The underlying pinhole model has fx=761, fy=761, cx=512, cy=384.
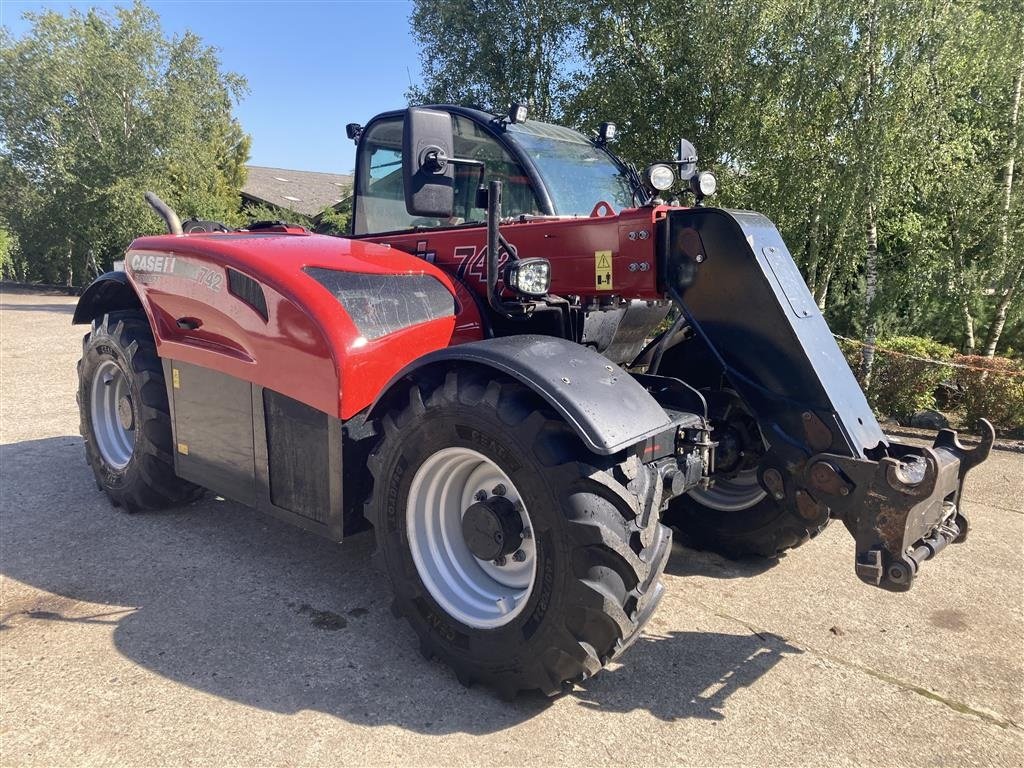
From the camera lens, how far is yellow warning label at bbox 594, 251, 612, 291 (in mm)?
3414

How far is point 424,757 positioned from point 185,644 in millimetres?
1280

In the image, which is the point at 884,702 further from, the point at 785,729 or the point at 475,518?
the point at 475,518

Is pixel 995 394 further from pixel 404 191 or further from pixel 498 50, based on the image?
pixel 498 50

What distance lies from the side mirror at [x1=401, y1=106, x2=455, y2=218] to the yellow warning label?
745 mm

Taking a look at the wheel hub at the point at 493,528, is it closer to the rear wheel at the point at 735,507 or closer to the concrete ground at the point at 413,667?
the concrete ground at the point at 413,667

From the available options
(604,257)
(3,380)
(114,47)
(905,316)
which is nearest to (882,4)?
(905,316)

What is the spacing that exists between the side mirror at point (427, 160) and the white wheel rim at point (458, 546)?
1228 mm

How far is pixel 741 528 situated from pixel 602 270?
1.68 m

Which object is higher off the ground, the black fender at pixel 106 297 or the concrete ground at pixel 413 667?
the black fender at pixel 106 297

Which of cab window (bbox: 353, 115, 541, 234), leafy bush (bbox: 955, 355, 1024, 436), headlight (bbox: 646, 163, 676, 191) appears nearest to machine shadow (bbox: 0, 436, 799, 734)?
cab window (bbox: 353, 115, 541, 234)

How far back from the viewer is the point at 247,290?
11.6 feet

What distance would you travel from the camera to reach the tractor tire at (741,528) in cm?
399

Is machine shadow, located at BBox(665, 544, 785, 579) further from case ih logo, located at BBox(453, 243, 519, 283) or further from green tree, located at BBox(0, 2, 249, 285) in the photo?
green tree, located at BBox(0, 2, 249, 285)

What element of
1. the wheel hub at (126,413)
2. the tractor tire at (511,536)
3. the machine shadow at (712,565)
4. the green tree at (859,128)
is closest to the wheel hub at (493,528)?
the tractor tire at (511,536)
